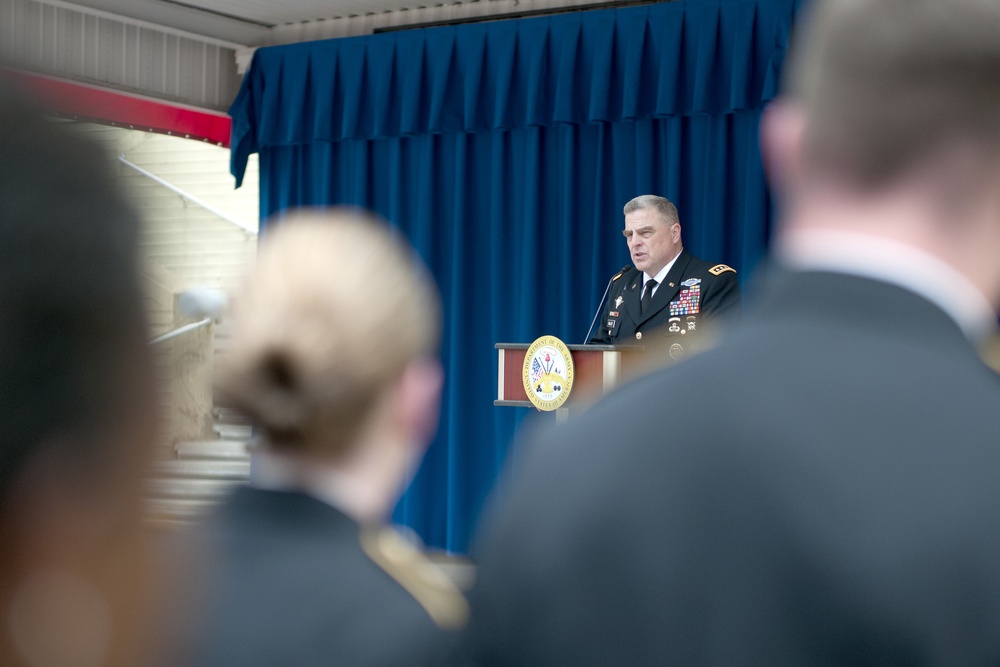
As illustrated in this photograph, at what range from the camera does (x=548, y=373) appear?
4.25m

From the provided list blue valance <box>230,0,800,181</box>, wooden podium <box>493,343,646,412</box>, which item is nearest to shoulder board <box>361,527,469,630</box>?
wooden podium <box>493,343,646,412</box>

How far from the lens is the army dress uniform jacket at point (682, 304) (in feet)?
16.1

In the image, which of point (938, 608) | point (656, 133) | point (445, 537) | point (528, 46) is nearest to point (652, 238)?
point (656, 133)

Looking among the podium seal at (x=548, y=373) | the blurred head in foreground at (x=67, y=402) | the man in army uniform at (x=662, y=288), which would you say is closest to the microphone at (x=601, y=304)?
the man in army uniform at (x=662, y=288)

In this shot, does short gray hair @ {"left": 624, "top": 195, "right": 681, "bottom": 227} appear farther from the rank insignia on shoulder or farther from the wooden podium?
the wooden podium

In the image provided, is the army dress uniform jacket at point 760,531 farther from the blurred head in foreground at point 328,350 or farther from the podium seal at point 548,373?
the podium seal at point 548,373

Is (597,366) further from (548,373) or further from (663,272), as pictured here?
(663,272)

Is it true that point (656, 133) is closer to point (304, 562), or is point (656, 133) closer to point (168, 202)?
point (304, 562)

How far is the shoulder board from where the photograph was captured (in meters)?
0.89

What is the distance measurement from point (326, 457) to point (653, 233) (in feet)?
13.9

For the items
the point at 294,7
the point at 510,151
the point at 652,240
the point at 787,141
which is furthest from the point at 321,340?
the point at 294,7

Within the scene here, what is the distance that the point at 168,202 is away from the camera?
1.25ft

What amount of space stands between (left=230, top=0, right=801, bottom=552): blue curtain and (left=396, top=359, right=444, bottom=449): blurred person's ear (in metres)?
4.56

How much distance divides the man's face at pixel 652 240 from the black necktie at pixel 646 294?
5 centimetres
